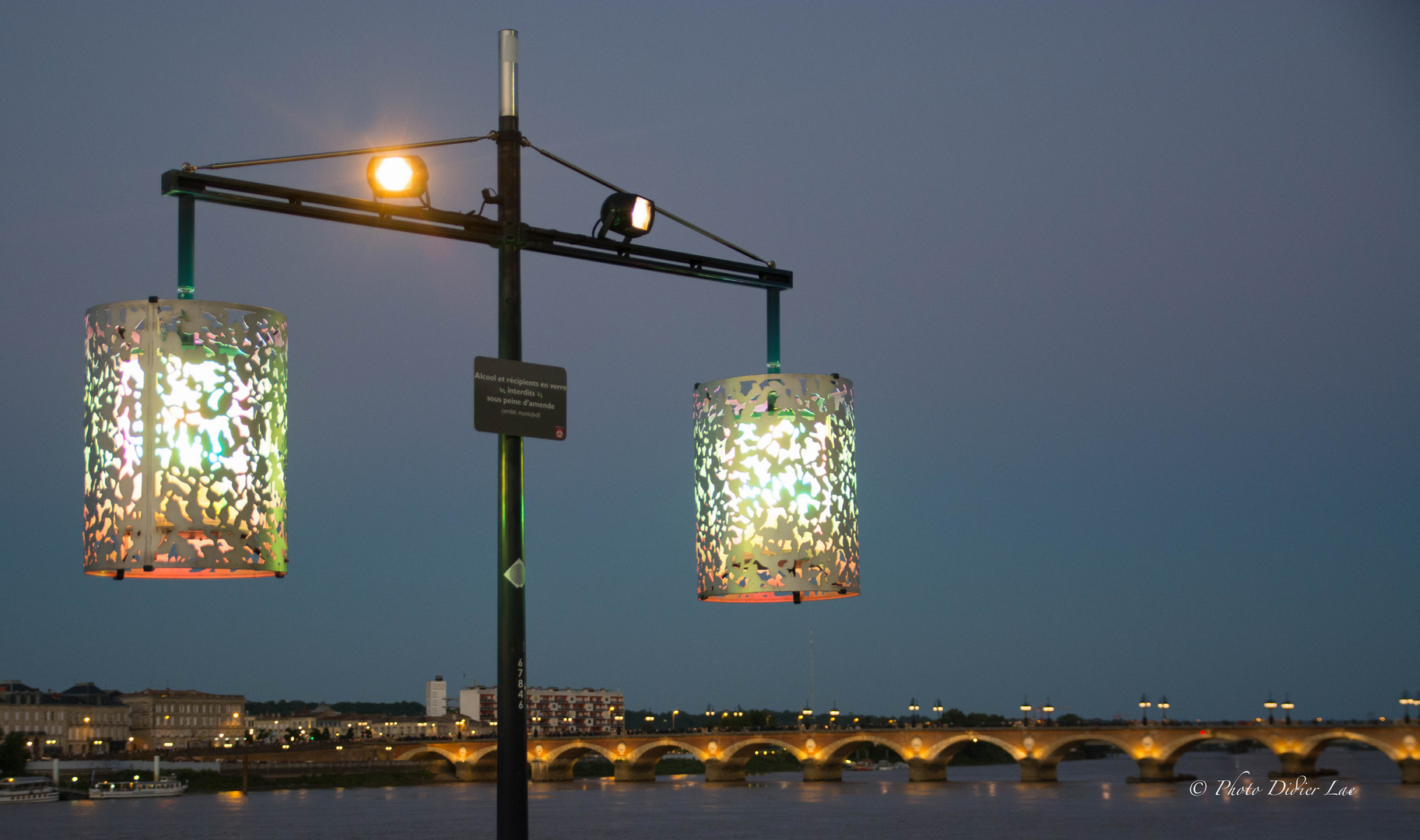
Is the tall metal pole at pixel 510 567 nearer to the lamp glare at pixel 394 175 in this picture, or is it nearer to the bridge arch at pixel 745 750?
the lamp glare at pixel 394 175

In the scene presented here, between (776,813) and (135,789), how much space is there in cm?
4461

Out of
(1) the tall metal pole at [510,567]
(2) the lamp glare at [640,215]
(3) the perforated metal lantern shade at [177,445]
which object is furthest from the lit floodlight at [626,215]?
(3) the perforated metal lantern shade at [177,445]

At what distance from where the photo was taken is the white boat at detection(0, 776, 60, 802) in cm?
7781

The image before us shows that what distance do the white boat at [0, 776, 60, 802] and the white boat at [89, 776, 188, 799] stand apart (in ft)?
7.44

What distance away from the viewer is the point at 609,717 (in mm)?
161625

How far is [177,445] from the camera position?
439 centimetres

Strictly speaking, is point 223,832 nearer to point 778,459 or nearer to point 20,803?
point 20,803

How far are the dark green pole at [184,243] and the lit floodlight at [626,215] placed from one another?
148cm

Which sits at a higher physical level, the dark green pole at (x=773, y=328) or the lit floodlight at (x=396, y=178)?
the lit floodlight at (x=396, y=178)

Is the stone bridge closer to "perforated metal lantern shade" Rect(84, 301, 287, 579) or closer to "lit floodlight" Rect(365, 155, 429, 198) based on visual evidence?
"lit floodlight" Rect(365, 155, 429, 198)

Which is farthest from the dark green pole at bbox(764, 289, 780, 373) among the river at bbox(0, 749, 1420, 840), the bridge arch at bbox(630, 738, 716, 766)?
the bridge arch at bbox(630, 738, 716, 766)

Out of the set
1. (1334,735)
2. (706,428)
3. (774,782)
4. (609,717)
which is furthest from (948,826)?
(609,717)

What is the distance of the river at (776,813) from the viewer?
51594 mm

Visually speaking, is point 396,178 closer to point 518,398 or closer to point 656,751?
point 518,398
